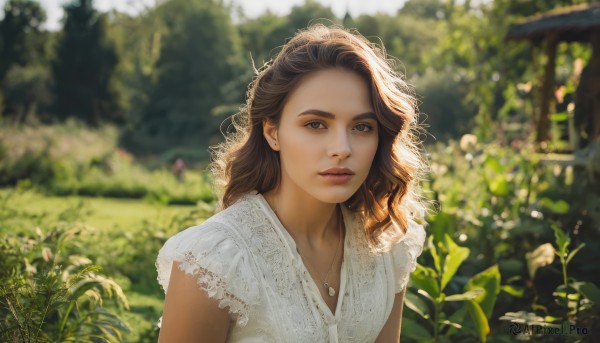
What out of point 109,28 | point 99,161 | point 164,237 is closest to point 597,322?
point 164,237

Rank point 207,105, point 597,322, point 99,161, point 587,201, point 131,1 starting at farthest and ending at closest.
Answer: point 131,1 < point 207,105 < point 99,161 < point 587,201 < point 597,322

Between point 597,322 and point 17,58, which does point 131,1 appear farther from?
point 597,322

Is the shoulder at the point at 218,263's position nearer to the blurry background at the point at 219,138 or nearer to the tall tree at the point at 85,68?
the blurry background at the point at 219,138

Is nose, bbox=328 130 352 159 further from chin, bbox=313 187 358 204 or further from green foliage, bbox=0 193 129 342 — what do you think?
green foliage, bbox=0 193 129 342

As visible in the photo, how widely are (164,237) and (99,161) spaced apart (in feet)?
40.0

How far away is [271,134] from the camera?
2.04 meters

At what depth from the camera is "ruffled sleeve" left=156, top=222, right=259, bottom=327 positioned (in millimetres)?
1740

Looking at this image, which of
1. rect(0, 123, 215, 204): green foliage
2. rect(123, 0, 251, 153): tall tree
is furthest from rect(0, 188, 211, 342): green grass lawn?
rect(123, 0, 251, 153): tall tree

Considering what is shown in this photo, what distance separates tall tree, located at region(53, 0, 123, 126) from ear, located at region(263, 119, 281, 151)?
33.0m

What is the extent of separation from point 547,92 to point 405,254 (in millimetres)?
6263

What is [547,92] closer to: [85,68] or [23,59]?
[85,68]

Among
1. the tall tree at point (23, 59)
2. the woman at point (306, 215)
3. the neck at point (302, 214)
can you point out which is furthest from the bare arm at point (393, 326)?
the tall tree at point (23, 59)

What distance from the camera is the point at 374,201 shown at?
7.30 ft

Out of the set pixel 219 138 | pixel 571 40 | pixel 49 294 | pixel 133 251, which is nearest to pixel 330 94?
pixel 49 294
